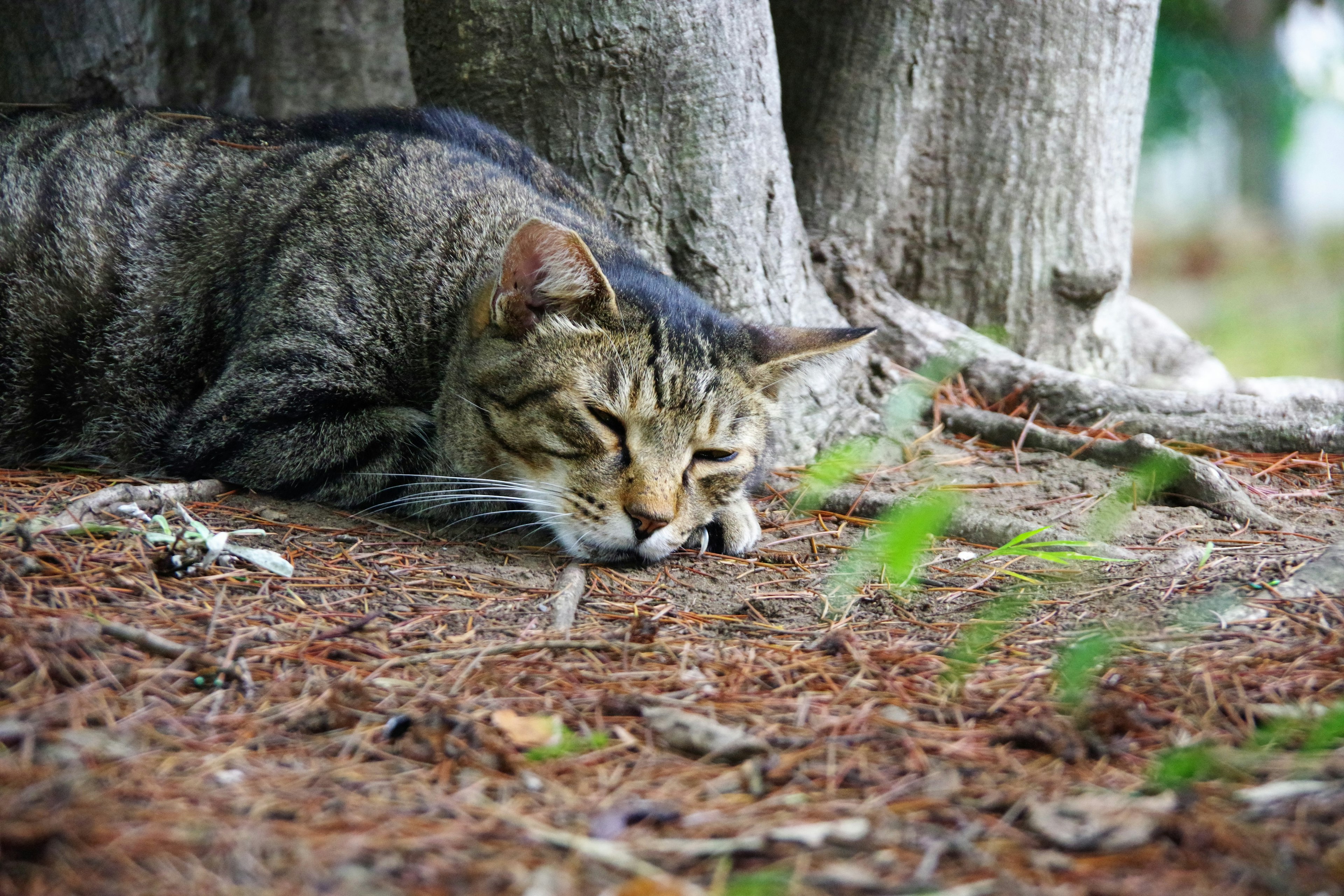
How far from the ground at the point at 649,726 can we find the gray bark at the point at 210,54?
99.9 inches

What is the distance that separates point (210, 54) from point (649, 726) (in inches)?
185

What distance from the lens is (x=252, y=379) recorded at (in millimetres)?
3588

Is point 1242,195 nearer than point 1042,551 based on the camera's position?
No

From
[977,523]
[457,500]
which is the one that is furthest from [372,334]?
[977,523]

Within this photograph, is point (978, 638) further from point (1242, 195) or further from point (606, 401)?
point (1242, 195)

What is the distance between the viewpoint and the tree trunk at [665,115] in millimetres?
4004

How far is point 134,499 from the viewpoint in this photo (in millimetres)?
3129

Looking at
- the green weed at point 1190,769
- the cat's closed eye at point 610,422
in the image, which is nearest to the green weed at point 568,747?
the green weed at point 1190,769

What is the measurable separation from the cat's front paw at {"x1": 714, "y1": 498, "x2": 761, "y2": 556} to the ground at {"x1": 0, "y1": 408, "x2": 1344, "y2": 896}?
20 centimetres

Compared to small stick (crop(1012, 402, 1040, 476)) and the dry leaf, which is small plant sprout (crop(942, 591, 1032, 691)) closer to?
the dry leaf

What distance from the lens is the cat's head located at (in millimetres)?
3246

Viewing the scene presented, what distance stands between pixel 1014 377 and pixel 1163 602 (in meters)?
2.14

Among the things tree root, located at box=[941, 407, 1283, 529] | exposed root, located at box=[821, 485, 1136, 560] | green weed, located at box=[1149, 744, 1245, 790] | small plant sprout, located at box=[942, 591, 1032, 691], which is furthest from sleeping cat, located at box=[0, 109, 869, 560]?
green weed, located at box=[1149, 744, 1245, 790]

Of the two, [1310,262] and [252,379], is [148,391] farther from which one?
[1310,262]
